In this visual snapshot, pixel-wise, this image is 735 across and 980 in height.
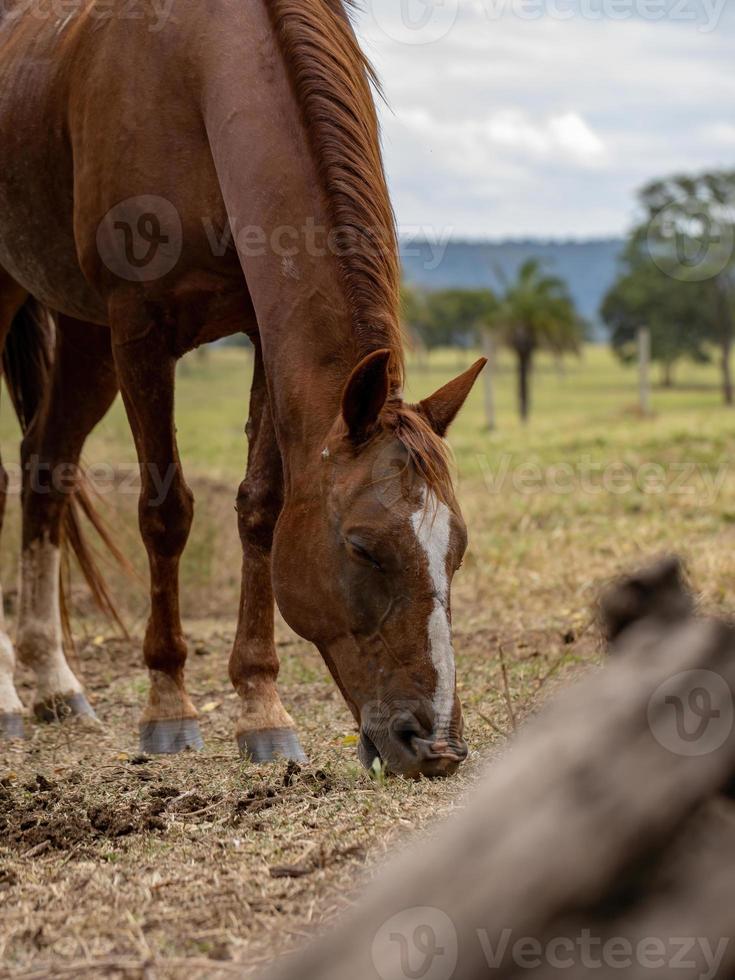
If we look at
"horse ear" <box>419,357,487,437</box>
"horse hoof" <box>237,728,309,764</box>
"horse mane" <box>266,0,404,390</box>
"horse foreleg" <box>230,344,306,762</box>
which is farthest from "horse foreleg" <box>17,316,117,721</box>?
"horse ear" <box>419,357,487,437</box>

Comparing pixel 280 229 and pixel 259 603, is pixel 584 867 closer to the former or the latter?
pixel 280 229

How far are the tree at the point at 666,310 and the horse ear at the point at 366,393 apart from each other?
163 ft

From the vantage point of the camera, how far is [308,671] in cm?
586

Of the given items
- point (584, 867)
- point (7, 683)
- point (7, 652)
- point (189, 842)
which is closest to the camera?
point (584, 867)

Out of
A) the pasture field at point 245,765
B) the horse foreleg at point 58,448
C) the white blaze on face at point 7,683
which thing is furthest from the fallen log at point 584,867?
the horse foreleg at point 58,448

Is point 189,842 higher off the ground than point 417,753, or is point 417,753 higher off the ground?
point 417,753

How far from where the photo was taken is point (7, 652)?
5473 mm

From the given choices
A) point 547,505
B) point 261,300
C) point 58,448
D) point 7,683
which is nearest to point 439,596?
point 261,300

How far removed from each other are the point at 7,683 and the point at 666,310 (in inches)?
2044

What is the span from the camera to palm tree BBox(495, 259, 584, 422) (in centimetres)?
3825

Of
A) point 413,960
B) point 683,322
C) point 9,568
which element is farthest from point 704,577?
point 683,322

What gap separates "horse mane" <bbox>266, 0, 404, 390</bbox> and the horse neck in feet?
0.13

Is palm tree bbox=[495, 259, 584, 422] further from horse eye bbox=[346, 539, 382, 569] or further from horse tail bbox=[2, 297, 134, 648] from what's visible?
horse eye bbox=[346, 539, 382, 569]

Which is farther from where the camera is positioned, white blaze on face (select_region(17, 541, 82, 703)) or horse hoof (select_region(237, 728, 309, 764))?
white blaze on face (select_region(17, 541, 82, 703))
